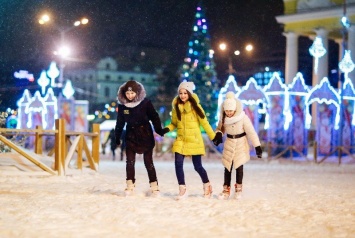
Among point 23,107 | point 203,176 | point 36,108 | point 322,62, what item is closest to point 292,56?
point 322,62

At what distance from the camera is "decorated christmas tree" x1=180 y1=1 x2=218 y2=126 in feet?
155

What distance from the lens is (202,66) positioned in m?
47.6

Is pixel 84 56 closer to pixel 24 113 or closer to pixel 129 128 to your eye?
pixel 24 113

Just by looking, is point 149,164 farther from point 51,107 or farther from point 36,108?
point 36,108

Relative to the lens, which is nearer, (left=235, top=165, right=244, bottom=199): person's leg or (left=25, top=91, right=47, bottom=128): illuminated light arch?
(left=235, top=165, right=244, bottom=199): person's leg

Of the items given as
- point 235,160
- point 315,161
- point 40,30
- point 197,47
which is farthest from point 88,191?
point 197,47

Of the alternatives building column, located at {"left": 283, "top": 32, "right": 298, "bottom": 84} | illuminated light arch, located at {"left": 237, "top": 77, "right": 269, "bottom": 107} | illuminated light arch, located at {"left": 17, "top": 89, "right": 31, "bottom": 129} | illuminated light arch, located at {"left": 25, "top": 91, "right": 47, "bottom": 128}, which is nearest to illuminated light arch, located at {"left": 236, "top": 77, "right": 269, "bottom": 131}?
illuminated light arch, located at {"left": 237, "top": 77, "right": 269, "bottom": 107}

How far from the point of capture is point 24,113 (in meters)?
33.4

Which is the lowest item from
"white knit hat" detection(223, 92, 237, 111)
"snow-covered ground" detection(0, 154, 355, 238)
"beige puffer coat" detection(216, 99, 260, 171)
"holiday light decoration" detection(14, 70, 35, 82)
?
"snow-covered ground" detection(0, 154, 355, 238)

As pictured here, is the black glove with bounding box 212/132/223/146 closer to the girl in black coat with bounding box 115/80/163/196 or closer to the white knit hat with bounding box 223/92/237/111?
the white knit hat with bounding box 223/92/237/111

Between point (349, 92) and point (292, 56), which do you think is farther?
point (292, 56)

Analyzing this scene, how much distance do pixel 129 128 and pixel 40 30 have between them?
3399 centimetres

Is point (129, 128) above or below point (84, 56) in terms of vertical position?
below

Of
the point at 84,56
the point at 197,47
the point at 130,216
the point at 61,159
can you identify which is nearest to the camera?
the point at 130,216
